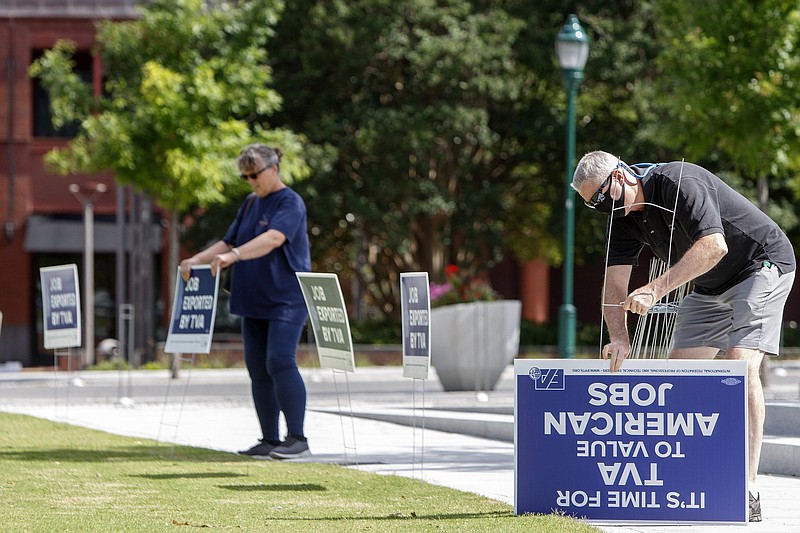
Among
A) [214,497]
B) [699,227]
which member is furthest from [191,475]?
[699,227]

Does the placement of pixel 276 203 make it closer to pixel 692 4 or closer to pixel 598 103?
pixel 692 4

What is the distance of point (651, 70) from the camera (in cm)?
2914

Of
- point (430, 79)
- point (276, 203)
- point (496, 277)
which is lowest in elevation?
point (496, 277)

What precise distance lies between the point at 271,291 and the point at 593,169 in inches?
134

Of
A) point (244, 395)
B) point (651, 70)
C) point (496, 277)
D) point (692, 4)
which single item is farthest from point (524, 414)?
point (496, 277)

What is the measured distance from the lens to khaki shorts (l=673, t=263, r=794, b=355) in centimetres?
648

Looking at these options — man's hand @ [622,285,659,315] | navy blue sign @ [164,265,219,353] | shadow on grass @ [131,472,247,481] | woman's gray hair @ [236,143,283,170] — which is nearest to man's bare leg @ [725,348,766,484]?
man's hand @ [622,285,659,315]

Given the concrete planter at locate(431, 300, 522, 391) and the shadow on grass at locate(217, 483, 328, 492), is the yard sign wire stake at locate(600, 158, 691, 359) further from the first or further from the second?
the concrete planter at locate(431, 300, 522, 391)

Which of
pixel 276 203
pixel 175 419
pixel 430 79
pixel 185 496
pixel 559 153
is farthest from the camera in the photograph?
pixel 559 153

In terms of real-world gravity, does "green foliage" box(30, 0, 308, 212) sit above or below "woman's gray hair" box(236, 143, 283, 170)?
above

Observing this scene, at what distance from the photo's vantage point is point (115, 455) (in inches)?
369

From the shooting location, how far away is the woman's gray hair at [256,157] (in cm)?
917

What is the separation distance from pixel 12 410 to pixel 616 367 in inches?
387

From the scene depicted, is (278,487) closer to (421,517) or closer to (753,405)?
(421,517)
